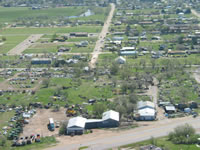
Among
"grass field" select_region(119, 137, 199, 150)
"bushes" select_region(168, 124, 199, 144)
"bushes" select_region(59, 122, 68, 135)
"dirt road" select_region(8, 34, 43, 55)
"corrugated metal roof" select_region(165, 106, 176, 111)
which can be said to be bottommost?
"grass field" select_region(119, 137, 199, 150)

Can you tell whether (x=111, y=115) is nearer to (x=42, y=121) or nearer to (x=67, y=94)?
(x=42, y=121)

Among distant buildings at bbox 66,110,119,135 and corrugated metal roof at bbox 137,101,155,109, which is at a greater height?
corrugated metal roof at bbox 137,101,155,109

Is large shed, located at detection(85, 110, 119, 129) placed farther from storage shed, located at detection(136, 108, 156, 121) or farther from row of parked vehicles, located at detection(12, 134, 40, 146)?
row of parked vehicles, located at detection(12, 134, 40, 146)

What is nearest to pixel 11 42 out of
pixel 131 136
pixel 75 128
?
pixel 75 128

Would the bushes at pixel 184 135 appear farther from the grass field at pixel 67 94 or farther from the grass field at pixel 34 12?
the grass field at pixel 34 12

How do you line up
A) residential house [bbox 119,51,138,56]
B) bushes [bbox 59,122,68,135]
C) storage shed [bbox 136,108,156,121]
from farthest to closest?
residential house [bbox 119,51,138,56]
storage shed [bbox 136,108,156,121]
bushes [bbox 59,122,68,135]

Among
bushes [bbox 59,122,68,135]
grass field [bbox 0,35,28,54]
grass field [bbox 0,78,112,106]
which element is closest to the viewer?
bushes [bbox 59,122,68,135]

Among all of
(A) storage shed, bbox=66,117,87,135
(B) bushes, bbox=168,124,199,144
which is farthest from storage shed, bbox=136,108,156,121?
(A) storage shed, bbox=66,117,87,135

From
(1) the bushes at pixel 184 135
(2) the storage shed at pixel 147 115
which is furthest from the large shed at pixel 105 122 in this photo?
(1) the bushes at pixel 184 135
